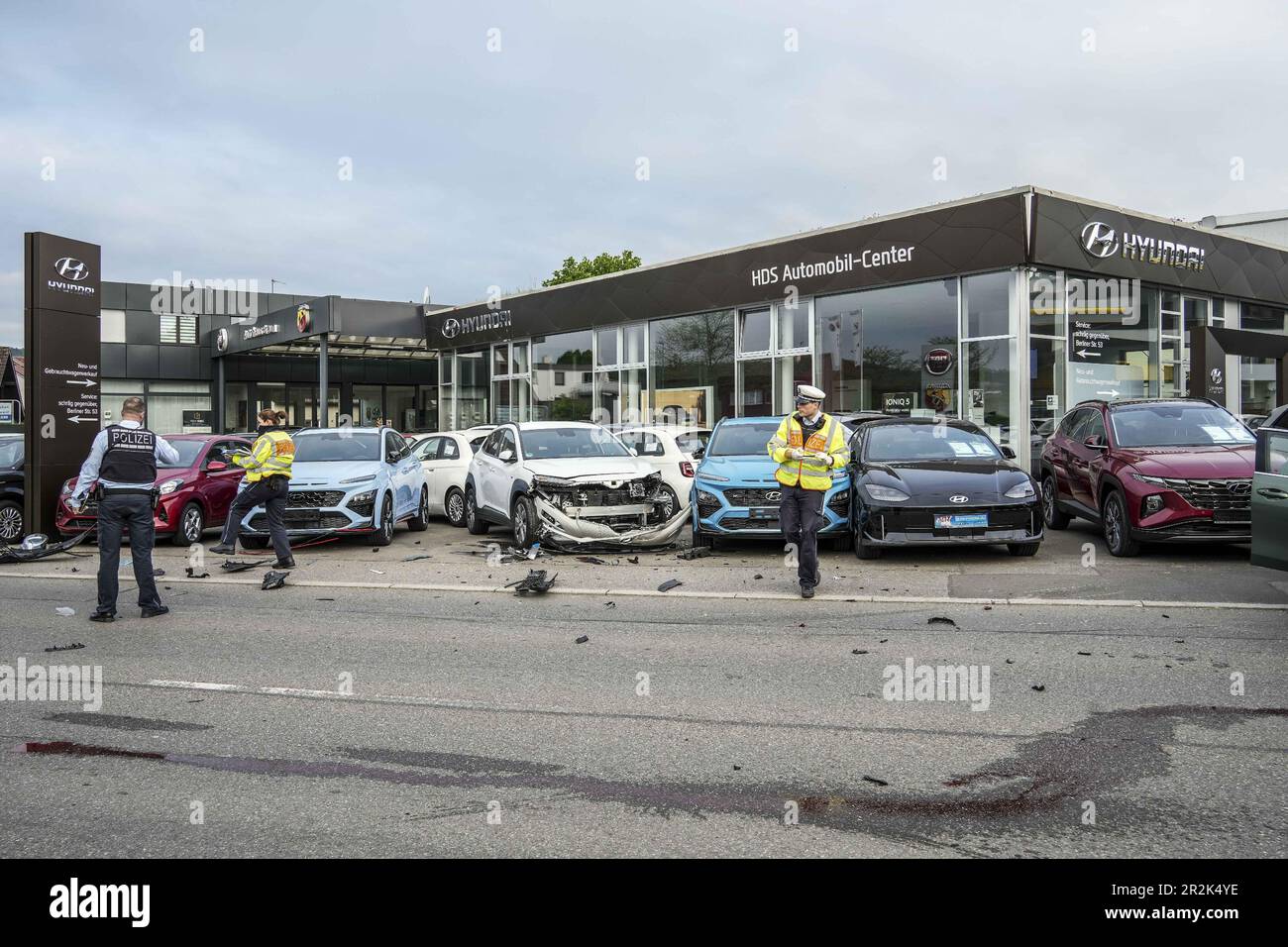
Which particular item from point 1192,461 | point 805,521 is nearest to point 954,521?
point 805,521

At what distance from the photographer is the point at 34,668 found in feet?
22.9

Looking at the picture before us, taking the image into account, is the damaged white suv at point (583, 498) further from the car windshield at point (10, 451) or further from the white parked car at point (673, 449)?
the car windshield at point (10, 451)

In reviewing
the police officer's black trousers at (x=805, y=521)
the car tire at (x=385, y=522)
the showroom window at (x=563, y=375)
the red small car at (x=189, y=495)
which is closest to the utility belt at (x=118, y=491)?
the car tire at (x=385, y=522)

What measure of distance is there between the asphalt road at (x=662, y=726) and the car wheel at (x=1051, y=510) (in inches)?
177

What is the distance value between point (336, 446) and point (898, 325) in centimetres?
1160

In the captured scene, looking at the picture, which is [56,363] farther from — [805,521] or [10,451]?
[805,521]

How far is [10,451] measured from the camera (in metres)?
15.6

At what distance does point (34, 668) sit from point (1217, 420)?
12308 millimetres

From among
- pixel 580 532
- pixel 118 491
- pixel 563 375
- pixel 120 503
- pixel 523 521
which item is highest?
pixel 563 375

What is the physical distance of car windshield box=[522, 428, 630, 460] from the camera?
541 inches

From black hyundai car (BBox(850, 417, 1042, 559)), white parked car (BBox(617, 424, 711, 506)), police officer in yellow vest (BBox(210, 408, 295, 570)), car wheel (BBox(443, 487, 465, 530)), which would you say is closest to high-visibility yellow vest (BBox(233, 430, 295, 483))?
police officer in yellow vest (BBox(210, 408, 295, 570))

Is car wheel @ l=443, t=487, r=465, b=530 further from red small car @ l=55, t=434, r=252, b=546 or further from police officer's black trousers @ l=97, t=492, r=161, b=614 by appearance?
police officer's black trousers @ l=97, t=492, r=161, b=614
